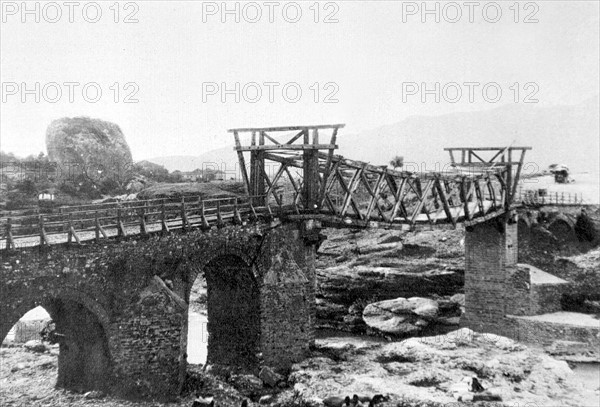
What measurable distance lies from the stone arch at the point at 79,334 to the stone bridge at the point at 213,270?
0.12ft

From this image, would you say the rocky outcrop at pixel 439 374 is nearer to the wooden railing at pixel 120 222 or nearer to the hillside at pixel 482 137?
the wooden railing at pixel 120 222

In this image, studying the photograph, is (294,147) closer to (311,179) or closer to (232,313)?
(311,179)

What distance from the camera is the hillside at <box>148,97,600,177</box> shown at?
382 ft

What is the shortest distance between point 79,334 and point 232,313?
5842 mm

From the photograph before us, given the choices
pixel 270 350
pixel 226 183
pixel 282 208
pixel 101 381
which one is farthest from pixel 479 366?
pixel 226 183

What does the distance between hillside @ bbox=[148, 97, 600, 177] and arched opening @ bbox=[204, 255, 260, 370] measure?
8601 centimetres

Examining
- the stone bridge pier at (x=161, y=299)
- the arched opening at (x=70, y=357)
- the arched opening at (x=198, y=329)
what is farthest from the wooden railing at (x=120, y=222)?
the arched opening at (x=198, y=329)

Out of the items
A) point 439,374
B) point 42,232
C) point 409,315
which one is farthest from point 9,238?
point 409,315

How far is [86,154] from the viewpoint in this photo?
175ft

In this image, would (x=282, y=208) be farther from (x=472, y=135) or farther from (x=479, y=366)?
(x=472, y=135)

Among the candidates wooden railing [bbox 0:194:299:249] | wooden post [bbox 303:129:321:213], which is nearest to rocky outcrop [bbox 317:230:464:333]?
wooden post [bbox 303:129:321:213]

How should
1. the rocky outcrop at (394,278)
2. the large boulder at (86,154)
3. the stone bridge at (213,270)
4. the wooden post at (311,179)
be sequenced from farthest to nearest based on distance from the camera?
the large boulder at (86,154)
the rocky outcrop at (394,278)
the wooden post at (311,179)
the stone bridge at (213,270)

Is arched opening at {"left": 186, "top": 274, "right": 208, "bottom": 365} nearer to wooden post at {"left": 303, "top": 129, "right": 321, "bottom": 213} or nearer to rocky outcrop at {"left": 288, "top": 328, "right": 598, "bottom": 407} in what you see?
rocky outcrop at {"left": 288, "top": 328, "right": 598, "bottom": 407}

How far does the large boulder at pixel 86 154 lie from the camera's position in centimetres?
5212
